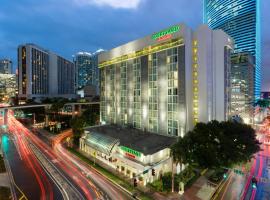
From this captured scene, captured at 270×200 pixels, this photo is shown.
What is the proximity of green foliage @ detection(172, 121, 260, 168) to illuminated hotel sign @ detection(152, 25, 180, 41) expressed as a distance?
30.5m

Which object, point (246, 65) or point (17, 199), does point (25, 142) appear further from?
point (246, 65)

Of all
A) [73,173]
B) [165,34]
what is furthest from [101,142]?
[165,34]

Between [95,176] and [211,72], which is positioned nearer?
[95,176]

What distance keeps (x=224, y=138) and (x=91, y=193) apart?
29584 millimetres

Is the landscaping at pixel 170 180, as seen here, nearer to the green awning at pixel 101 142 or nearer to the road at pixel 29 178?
the green awning at pixel 101 142

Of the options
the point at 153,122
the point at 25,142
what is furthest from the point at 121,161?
the point at 25,142

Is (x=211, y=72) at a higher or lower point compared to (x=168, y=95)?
higher

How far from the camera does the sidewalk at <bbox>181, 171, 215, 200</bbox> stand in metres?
32.1

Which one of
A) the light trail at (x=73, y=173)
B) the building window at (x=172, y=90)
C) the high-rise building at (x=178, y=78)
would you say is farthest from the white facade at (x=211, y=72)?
the light trail at (x=73, y=173)

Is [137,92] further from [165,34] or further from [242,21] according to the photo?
[242,21]

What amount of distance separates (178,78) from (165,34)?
15.5m

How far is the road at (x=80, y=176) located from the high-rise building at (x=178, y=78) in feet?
83.3

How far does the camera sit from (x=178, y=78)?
5009cm

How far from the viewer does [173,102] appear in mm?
51875
